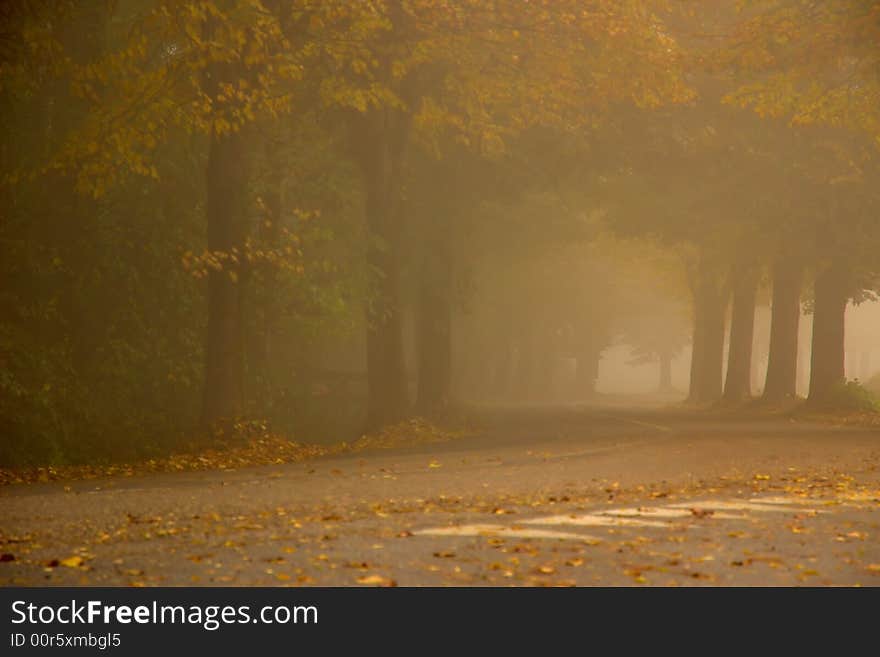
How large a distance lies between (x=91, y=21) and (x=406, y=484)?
569 inches

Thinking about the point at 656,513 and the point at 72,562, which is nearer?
the point at 72,562

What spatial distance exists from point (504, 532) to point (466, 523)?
0.66 m

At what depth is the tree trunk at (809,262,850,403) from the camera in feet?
107

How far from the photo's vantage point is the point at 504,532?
10.1 metres

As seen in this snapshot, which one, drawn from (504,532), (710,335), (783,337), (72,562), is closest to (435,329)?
(783,337)

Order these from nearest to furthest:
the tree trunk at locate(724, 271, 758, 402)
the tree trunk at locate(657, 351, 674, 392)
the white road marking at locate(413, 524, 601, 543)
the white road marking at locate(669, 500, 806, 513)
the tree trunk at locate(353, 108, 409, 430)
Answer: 1. the white road marking at locate(413, 524, 601, 543)
2. the white road marking at locate(669, 500, 806, 513)
3. the tree trunk at locate(353, 108, 409, 430)
4. the tree trunk at locate(724, 271, 758, 402)
5. the tree trunk at locate(657, 351, 674, 392)

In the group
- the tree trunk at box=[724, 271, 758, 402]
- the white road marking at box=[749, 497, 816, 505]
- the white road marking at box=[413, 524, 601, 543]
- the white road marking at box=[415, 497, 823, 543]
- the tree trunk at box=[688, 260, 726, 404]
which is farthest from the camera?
the tree trunk at box=[688, 260, 726, 404]

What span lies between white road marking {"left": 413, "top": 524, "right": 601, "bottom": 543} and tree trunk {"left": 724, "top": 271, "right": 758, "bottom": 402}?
1295 inches

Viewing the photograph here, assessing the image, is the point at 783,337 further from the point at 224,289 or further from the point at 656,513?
the point at 656,513

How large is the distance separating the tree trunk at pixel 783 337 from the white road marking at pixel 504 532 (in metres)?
28.5

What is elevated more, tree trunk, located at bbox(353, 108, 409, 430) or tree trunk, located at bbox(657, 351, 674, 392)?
tree trunk, located at bbox(353, 108, 409, 430)

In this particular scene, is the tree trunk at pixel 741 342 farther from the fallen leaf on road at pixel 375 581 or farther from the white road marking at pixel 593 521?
the fallen leaf on road at pixel 375 581

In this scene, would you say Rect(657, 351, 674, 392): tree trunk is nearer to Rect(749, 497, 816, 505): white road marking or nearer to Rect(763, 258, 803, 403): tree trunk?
Rect(763, 258, 803, 403): tree trunk

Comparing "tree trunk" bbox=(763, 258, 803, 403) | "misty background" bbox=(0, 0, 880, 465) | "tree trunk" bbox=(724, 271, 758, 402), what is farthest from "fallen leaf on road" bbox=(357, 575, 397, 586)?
"tree trunk" bbox=(724, 271, 758, 402)
